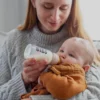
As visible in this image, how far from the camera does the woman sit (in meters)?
1.23

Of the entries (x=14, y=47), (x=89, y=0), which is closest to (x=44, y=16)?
(x=14, y=47)

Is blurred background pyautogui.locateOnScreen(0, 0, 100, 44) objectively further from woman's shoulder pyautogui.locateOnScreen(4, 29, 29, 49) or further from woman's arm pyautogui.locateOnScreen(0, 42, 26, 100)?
woman's arm pyautogui.locateOnScreen(0, 42, 26, 100)

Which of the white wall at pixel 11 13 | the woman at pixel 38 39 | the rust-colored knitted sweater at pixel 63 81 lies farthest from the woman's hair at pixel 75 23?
the white wall at pixel 11 13

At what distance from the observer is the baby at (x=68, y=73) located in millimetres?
1062

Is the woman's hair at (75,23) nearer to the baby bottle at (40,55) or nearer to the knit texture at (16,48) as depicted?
the knit texture at (16,48)

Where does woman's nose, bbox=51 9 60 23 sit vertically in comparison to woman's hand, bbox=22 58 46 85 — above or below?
above

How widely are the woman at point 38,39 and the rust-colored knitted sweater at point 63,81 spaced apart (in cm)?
6

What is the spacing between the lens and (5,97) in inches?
51.4

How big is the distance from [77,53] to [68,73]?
11 centimetres

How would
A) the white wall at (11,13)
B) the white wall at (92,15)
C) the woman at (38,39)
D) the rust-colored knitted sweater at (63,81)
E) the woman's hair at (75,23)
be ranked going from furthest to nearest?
the white wall at (11,13)
the white wall at (92,15)
the woman's hair at (75,23)
the woman at (38,39)
the rust-colored knitted sweater at (63,81)

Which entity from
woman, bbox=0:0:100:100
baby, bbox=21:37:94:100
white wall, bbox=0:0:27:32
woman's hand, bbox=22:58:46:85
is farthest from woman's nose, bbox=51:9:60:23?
white wall, bbox=0:0:27:32

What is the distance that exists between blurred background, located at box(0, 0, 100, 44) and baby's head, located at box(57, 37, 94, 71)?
1.89 ft

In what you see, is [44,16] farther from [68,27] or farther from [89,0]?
[89,0]

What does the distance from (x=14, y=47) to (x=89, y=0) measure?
0.61m
